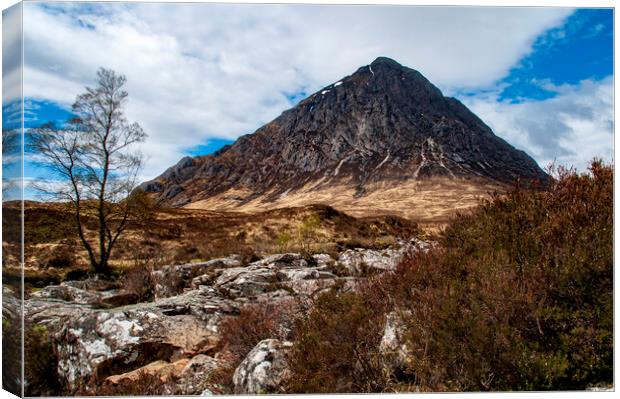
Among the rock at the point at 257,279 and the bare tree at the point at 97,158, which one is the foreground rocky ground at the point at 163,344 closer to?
the rock at the point at 257,279

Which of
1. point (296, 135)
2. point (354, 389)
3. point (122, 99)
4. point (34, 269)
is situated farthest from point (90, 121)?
point (296, 135)

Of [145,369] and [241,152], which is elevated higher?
Result: [241,152]

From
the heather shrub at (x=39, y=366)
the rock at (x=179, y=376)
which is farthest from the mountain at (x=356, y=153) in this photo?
the rock at (x=179, y=376)

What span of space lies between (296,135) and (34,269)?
155 meters

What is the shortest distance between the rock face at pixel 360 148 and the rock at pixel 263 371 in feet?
397

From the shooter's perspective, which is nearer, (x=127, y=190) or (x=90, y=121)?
(x=90, y=121)

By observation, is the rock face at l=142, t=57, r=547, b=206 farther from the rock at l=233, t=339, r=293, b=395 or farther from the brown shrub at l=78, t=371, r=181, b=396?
the rock at l=233, t=339, r=293, b=395

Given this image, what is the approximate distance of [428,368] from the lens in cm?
434

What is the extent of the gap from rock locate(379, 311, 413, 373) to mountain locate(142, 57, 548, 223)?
367 ft

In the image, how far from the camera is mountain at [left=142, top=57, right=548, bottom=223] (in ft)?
429

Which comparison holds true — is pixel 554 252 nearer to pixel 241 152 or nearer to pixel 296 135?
pixel 296 135

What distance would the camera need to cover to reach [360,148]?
153625 millimetres

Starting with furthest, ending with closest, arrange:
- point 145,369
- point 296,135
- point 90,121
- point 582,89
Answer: point 296,135 < point 90,121 < point 582,89 < point 145,369

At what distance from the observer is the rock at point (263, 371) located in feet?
15.5
